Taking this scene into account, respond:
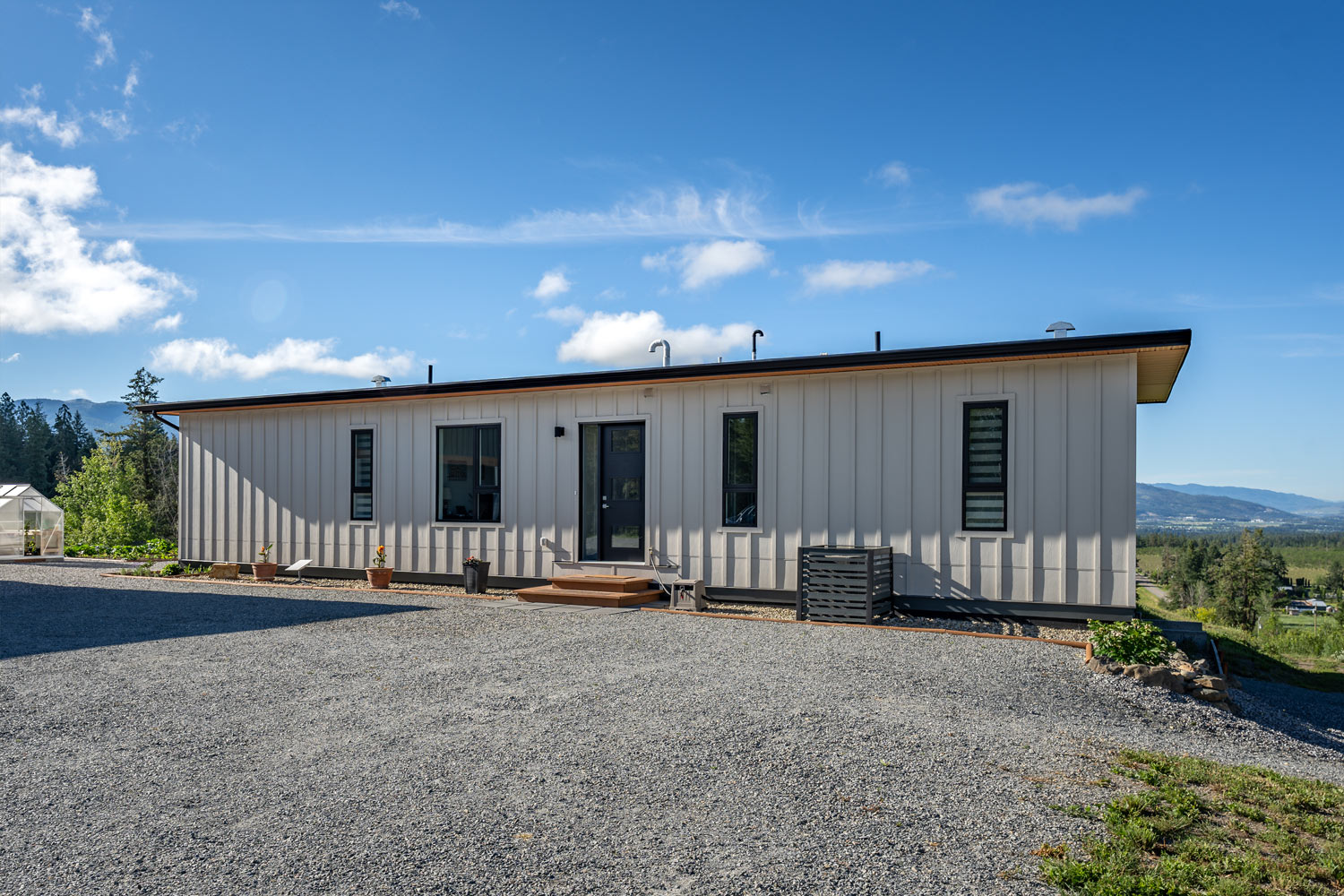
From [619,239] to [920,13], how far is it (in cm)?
609

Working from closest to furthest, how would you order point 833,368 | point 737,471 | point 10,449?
1. point 833,368
2. point 737,471
3. point 10,449

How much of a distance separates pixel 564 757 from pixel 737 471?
5975 millimetres

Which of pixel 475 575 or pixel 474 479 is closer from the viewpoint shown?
pixel 475 575

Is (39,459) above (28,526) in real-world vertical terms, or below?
above

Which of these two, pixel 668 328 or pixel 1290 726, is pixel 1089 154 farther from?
pixel 1290 726

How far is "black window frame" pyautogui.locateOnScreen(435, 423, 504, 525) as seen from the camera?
10969 millimetres

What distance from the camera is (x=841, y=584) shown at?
26.9 ft

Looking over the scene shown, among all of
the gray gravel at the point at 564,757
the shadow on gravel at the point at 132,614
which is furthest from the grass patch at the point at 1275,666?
the shadow on gravel at the point at 132,614

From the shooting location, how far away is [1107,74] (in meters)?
11.7

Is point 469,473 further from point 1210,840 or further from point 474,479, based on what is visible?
point 1210,840

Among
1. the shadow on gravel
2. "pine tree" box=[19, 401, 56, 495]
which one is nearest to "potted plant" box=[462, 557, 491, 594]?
the shadow on gravel

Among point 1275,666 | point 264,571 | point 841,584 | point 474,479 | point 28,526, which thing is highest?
point 474,479

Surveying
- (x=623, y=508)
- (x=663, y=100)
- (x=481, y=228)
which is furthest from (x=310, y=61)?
(x=623, y=508)

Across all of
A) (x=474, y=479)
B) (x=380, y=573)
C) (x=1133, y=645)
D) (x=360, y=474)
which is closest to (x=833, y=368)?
(x=1133, y=645)
